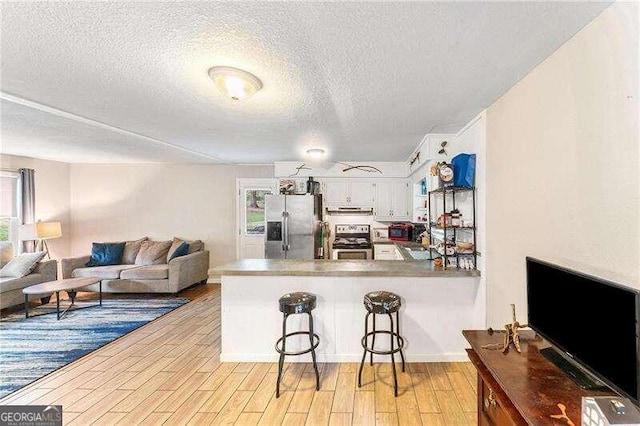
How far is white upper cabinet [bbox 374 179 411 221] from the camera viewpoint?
5.22 meters

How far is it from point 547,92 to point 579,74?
24cm

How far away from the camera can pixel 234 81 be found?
178cm

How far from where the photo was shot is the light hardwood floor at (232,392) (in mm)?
1964

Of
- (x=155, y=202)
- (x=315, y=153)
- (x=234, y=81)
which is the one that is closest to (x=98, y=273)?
(x=155, y=202)

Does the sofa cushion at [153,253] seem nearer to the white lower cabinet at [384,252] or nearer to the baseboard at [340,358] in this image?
the baseboard at [340,358]

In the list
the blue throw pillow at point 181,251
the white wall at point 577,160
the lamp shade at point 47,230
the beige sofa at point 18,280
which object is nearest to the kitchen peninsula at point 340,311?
the white wall at point 577,160

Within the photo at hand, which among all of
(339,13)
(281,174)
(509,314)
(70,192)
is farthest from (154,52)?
(70,192)

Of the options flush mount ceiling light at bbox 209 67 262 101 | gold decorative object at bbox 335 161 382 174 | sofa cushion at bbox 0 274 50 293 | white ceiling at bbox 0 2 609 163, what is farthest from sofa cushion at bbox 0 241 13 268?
gold decorative object at bbox 335 161 382 174

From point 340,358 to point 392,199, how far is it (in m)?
3.26

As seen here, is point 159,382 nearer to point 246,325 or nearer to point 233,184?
point 246,325

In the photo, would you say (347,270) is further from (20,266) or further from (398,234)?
(20,266)

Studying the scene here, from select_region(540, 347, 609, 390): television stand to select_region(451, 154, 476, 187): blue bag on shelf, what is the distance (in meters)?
1.58

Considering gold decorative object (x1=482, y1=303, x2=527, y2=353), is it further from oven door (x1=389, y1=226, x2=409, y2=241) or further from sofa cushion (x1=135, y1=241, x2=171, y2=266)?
sofa cushion (x1=135, y1=241, x2=171, y2=266)

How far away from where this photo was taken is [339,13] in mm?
1271
